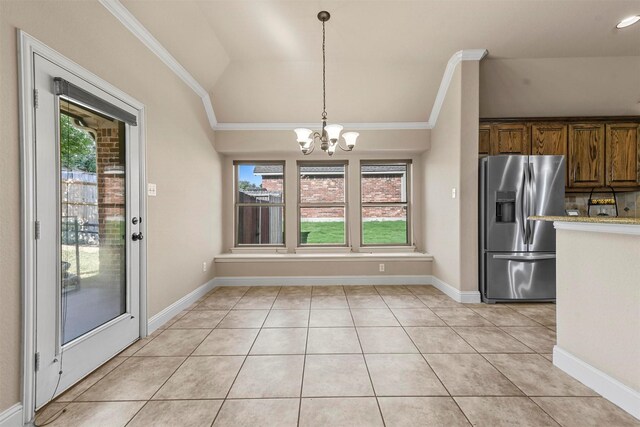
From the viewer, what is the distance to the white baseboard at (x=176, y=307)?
2.78m

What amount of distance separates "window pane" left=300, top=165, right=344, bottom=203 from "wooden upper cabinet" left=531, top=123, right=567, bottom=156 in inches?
110

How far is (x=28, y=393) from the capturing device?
157 cm

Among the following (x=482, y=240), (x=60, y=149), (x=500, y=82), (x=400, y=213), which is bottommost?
(x=482, y=240)

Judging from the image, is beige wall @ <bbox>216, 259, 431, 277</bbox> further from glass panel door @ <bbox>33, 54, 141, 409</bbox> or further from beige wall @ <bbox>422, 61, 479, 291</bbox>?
glass panel door @ <bbox>33, 54, 141, 409</bbox>

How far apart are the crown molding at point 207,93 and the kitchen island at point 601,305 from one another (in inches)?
94.8

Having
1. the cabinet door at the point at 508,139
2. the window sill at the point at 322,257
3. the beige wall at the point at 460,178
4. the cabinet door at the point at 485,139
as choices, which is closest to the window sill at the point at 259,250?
the window sill at the point at 322,257

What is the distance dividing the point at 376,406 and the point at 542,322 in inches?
94.6

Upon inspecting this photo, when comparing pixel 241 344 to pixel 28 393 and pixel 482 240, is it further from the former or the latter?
pixel 482 240

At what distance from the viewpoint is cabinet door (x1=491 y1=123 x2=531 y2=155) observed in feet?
12.5

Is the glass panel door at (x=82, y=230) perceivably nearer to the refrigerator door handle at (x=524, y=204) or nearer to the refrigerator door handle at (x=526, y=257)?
the refrigerator door handle at (x=526, y=257)

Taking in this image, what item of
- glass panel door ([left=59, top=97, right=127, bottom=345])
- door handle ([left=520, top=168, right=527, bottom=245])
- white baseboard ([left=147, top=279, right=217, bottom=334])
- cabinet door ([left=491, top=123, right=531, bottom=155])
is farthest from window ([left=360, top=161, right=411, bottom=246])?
glass panel door ([left=59, top=97, right=127, bottom=345])

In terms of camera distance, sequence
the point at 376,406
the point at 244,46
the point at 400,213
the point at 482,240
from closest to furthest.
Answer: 1. the point at 376,406
2. the point at 244,46
3. the point at 482,240
4. the point at 400,213

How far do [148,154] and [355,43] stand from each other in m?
2.57

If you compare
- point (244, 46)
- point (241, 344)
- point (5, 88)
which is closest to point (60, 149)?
point (5, 88)
